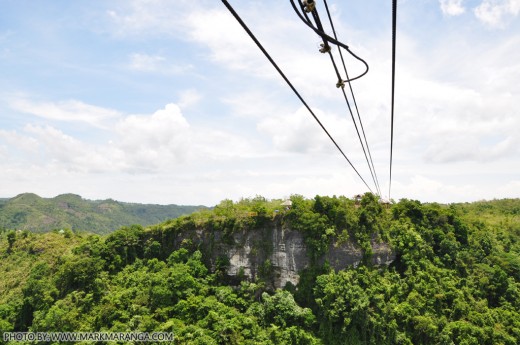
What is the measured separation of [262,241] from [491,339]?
61.1ft

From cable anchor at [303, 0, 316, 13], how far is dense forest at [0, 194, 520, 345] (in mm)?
24592

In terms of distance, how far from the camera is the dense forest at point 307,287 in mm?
25828

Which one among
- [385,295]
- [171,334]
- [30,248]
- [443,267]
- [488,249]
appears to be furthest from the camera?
[30,248]

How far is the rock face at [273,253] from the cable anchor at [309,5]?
27.5 metres

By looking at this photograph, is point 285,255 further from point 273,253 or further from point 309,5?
point 309,5

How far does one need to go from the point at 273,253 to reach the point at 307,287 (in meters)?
4.06

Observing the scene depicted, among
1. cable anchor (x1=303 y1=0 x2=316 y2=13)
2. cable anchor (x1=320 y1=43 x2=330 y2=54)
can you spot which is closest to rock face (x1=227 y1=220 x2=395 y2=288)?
cable anchor (x1=320 y1=43 x2=330 y2=54)

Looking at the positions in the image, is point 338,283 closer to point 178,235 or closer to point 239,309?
point 239,309

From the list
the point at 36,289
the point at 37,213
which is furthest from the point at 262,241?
the point at 37,213

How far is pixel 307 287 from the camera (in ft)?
94.2

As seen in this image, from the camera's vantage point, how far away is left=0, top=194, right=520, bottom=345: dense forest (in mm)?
25828

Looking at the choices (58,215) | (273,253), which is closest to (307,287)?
(273,253)

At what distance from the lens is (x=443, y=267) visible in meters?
29.9

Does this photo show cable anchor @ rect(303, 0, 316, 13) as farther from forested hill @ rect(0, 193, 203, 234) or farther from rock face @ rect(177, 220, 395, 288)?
forested hill @ rect(0, 193, 203, 234)
